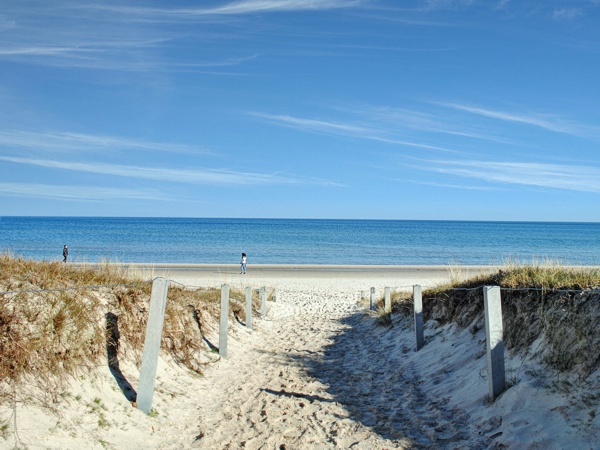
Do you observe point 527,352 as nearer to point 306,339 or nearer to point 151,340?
Result: point 151,340

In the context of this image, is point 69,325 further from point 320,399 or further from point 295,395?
point 320,399

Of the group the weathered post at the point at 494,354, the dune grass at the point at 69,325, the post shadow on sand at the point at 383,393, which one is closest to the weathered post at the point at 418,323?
the post shadow on sand at the point at 383,393

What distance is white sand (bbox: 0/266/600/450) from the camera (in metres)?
5.14

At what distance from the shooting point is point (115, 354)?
689 centimetres

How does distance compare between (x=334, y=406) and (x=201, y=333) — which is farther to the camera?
(x=201, y=333)

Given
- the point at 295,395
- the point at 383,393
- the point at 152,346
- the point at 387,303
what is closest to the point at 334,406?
the point at 295,395

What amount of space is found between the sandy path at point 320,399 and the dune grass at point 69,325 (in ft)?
3.84

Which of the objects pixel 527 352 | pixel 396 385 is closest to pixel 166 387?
pixel 396 385

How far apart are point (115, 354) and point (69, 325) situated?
979 millimetres

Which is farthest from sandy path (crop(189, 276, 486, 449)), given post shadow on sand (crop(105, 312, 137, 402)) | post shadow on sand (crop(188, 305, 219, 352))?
post shadow on sand (crop(105, 312, 137, 402))

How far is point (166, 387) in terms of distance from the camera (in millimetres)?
7359

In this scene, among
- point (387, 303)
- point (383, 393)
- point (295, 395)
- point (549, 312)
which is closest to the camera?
point (549, 312)

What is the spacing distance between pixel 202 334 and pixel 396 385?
13.7 ft

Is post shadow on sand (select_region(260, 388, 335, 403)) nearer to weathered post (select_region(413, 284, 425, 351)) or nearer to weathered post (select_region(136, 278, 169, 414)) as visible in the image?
weathered post (select_region(136, 278, 169, 414))
